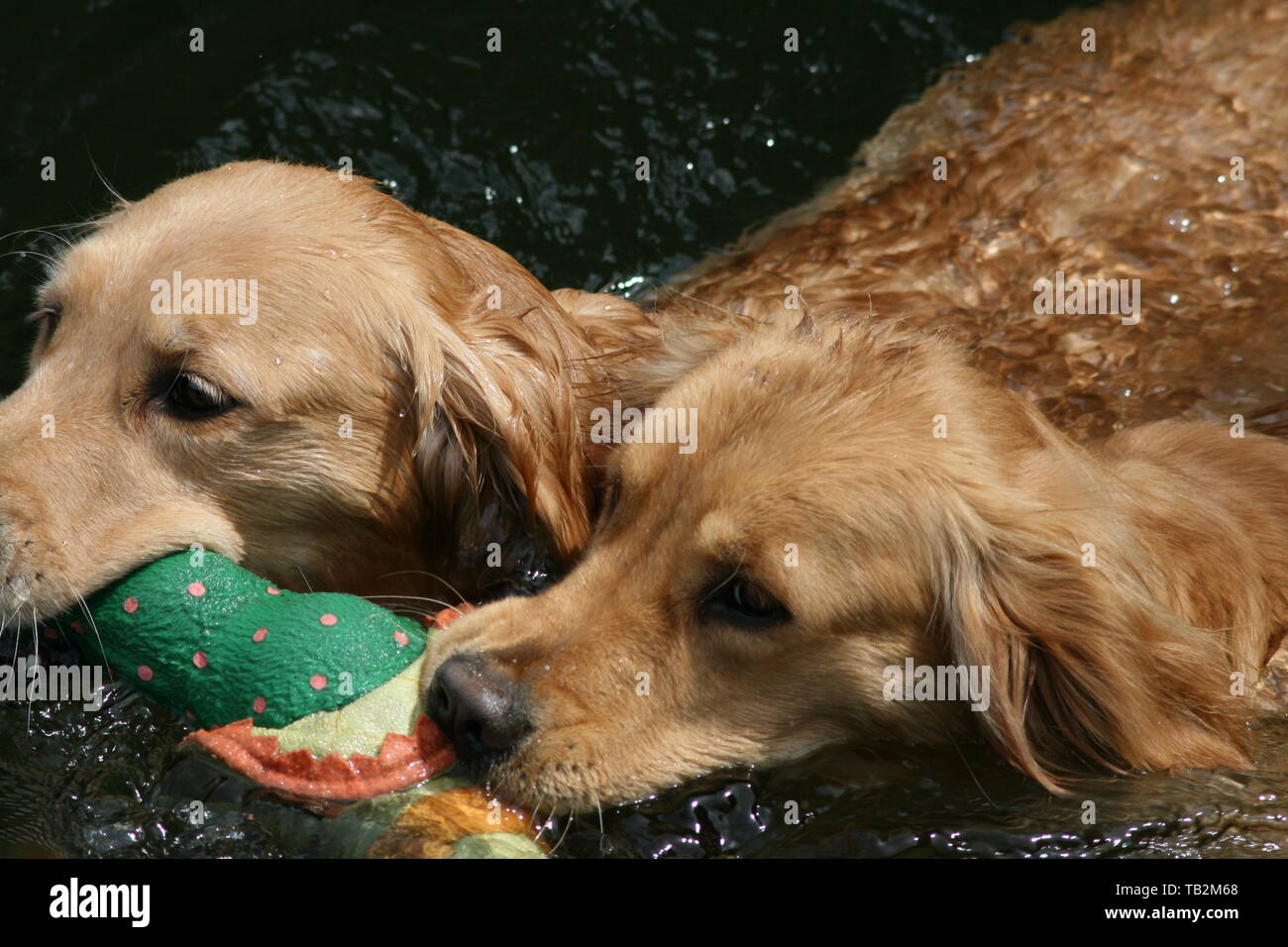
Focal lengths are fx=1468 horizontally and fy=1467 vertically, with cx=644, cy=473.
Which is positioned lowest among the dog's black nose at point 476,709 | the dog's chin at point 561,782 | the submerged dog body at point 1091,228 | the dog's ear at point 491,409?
the dog's chin at point 561,782

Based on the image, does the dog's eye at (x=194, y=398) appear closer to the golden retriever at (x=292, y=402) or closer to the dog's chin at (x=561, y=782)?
the golden retriever at (x=292, y=402)

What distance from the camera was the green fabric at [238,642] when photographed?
3623 millimetres

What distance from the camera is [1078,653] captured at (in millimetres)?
3982

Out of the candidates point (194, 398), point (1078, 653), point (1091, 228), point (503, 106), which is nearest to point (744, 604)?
point (1078, 653)

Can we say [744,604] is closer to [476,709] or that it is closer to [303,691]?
[476,709]

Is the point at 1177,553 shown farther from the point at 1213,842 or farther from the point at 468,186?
the point at 468,186

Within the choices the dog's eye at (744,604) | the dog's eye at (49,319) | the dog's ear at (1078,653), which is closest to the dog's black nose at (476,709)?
the dog's eye at (744,604)

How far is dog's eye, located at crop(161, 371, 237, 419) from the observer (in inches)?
164

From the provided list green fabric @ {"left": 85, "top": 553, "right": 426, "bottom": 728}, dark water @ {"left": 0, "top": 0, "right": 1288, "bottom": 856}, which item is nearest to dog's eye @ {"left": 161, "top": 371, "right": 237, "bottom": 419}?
green fabric @ {"left": 85, "top": 553, "right": 426, "bottom": 728}

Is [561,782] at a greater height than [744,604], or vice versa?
[744,604]

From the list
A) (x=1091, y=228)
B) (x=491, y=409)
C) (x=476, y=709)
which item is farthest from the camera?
(x=1091, y=228)

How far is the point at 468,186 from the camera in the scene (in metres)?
7.09

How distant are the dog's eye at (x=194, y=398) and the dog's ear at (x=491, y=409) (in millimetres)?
564

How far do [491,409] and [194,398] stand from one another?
34.7 inches
